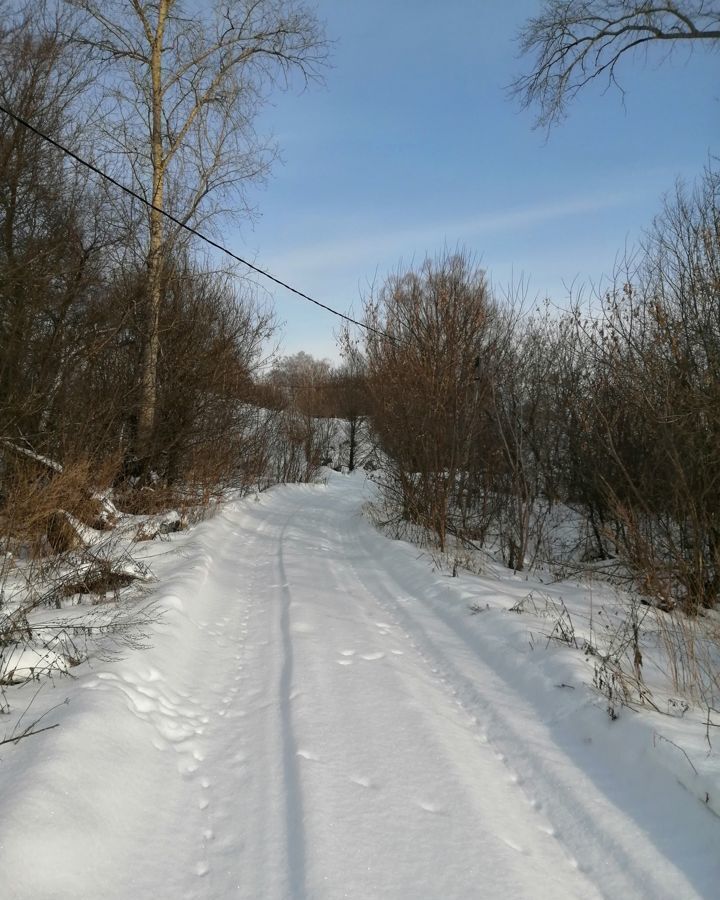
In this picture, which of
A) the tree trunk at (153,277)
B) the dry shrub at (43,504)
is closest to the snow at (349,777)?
the dry shrub at (43,504)

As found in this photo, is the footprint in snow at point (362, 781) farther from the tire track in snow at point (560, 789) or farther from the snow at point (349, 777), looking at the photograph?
the tire track in snow at point (560, 789)

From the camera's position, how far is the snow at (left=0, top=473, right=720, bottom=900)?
7.52 ft

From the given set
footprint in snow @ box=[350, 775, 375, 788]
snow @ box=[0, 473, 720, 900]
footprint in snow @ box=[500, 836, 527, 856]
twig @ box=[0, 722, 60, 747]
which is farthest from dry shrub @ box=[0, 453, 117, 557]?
footprint in snow @ box=[500, 836, 527, 856]

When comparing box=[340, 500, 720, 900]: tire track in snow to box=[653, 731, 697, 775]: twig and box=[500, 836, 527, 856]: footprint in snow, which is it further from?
box=[653, 731, 697, 775]: twig

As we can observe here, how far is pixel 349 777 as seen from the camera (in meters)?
2.95

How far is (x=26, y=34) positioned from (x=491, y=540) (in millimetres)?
11842

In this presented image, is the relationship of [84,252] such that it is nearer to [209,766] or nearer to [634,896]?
[209,766]

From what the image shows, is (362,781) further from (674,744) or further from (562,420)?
(562,420)

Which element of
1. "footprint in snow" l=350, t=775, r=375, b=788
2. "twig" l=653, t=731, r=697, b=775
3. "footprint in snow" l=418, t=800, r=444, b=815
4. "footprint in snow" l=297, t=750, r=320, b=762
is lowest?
"footprint in snow" l=418, t=800, r=444, b=815

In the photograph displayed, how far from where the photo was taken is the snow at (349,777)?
2.29 meters

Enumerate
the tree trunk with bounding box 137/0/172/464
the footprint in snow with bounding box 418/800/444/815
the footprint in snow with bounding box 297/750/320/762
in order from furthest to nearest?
the tree trunk with bounding box 137/0/172/464, the footprint in snow with bounding box 297/750/320/762, the footprint in snow with bounding box 418/800/444/815

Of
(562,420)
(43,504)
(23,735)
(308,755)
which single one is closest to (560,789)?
(308,755)

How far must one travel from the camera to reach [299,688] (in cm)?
398

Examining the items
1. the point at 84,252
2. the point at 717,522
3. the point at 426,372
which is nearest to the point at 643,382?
the point at 717,522
